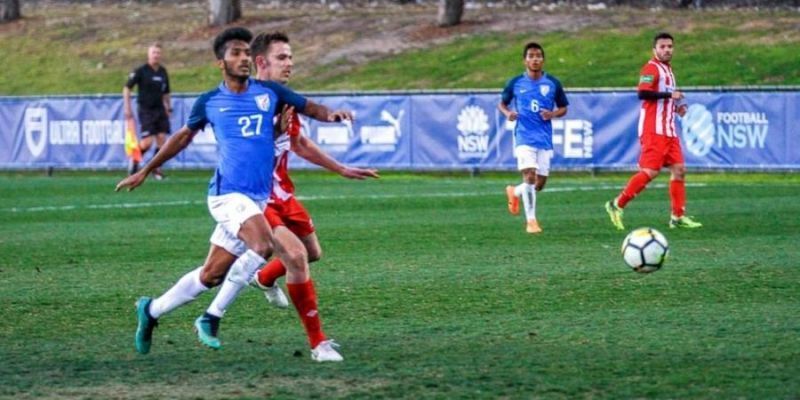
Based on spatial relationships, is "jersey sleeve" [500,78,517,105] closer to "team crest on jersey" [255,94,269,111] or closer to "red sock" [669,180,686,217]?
"red sock" [669,180,686,217]

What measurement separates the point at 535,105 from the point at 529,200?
1.07m

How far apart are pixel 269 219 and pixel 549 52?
94.6ft

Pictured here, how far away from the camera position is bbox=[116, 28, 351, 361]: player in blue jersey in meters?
8.32

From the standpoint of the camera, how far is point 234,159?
27.3ft

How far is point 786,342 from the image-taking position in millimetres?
8195

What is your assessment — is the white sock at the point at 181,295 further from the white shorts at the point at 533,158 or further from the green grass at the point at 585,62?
the green grass at the point at 585,62

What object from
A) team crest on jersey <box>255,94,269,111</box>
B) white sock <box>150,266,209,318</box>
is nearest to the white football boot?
white sock <box>150,266,209,318</box>

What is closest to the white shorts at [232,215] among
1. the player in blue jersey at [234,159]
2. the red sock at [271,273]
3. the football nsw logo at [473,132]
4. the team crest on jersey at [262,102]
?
the player in blue jersey at [234,159]

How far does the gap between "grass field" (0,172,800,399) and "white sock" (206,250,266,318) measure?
A: 0.25 metres

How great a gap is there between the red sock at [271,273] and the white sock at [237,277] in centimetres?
124

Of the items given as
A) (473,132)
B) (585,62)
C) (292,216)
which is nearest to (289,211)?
Result: (292,216)

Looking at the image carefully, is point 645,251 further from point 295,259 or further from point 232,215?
point 232,215

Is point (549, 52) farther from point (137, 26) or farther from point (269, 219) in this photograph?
point (269, 219)

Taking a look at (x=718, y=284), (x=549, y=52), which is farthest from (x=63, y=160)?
(x=718, y=284)
